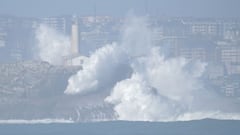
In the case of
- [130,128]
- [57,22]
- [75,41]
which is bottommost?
[130,128]

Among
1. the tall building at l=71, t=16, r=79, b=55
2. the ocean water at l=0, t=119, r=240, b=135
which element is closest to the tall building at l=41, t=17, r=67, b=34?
the tall building at l=71, t=16, r=79, b=55

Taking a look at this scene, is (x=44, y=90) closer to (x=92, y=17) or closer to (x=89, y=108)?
(x=89, y=108)

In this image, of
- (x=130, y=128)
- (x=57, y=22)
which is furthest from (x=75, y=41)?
(x=130, y=128)

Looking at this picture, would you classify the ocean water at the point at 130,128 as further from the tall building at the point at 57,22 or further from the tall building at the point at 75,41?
the tall building at the point at 57,22

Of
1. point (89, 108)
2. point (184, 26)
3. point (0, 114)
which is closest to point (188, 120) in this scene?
point (89, 108)

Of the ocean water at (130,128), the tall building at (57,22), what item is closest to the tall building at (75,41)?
the tall building at (57,22)

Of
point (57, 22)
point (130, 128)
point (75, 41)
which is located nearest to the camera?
point (130, 128)

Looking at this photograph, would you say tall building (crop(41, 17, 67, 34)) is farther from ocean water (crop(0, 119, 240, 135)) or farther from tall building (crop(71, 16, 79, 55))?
ocean water (crop(0, 119, 240, 135))

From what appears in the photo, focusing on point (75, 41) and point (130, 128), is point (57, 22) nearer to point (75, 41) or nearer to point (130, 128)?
point (75, 41)
